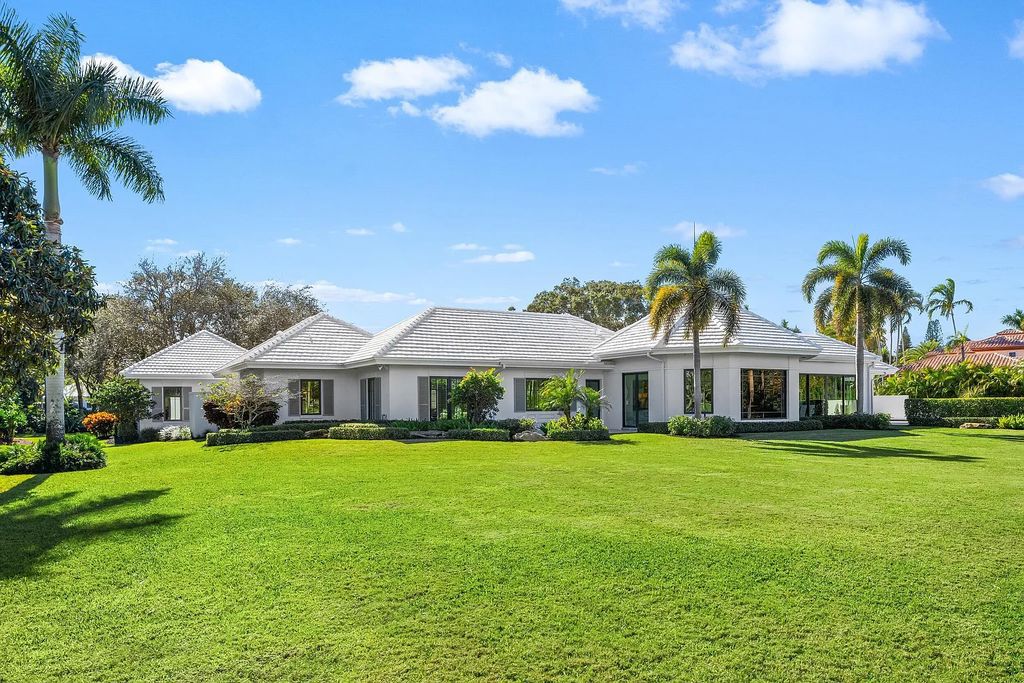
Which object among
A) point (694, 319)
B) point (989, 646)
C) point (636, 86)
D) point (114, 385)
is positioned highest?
point (636, 86)

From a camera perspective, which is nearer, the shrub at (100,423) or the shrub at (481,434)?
the shrub at (481,434)

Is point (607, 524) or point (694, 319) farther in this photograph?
point (694, 319)

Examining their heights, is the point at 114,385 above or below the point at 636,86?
below

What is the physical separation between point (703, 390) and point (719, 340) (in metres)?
2.04

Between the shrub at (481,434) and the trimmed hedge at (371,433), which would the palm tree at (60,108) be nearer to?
the trimmed hedge at (371,433)

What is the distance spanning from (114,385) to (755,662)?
31915 millimetres

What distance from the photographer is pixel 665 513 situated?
35.3 feet

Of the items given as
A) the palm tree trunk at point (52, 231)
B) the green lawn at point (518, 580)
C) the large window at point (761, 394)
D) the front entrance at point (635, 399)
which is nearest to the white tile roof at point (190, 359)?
the palm tree trunk at point (52, 231)

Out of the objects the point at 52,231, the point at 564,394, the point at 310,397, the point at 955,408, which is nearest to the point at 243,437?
the point at 310,397

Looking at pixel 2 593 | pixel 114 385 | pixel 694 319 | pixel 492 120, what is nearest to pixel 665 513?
pixel 2 593

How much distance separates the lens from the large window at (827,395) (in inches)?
1252

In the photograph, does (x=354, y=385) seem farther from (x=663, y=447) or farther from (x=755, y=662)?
(x=755, y=662)

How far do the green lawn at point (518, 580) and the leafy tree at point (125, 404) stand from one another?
18530mm

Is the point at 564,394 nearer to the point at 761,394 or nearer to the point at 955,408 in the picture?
the point at 761,394
